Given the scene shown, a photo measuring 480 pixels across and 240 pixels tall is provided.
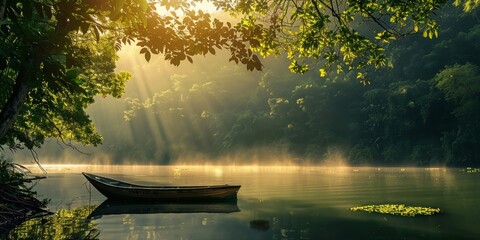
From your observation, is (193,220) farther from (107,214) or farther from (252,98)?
(252,98)

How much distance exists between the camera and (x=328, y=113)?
83188 mm

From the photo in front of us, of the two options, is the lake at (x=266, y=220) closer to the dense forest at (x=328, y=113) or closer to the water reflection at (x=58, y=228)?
the water reflection at (x=58, y=228)

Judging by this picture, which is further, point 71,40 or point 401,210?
point 401,210

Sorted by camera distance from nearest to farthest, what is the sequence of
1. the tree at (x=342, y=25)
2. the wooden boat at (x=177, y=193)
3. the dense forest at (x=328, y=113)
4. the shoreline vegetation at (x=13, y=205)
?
the tree at (x=342, y=25) → the shoreline vegetation at (x=13, y=205) → the wooden boat at (x=177, y=193) → the dense forest at (x=328, y=113)

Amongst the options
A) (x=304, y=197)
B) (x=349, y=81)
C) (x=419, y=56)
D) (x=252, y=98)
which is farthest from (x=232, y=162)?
(x=304, y=197)

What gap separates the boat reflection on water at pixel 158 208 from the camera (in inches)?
855

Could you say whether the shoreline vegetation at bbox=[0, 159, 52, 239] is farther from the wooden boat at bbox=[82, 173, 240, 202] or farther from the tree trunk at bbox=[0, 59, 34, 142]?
the tree trunk at bbox=[0, 59, 34, 142]

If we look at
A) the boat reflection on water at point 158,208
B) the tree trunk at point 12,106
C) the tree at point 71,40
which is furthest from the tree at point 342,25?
the boat reflection on water at point 158,208

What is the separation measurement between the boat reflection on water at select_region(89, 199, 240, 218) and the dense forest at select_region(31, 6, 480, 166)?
966 inches

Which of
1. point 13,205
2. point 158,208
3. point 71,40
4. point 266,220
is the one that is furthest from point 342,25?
point 158,208

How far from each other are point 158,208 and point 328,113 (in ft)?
211

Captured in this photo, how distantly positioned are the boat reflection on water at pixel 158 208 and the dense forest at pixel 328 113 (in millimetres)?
24535

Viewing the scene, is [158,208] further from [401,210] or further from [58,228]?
[401,210]

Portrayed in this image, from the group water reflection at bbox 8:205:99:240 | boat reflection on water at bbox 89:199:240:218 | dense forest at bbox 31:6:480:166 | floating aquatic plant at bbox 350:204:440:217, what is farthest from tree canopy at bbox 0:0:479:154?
dense forest at bbox 31:6:480:166
